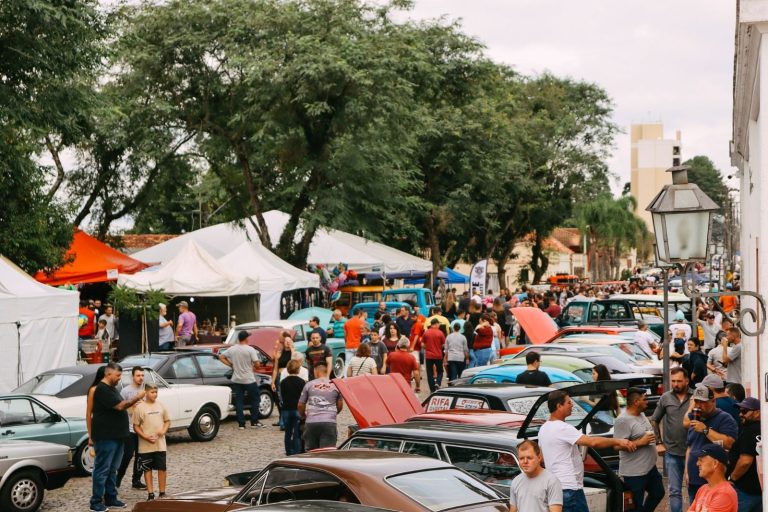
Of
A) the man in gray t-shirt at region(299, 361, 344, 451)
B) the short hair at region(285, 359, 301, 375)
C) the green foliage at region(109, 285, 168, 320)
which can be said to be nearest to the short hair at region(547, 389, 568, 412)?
the man in gray t-shirt at region(299, 361, 344, 451)

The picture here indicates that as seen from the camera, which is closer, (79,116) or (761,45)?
(761,45)

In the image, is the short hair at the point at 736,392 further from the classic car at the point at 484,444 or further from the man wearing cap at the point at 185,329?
the man wearing cap at the point at 185,329

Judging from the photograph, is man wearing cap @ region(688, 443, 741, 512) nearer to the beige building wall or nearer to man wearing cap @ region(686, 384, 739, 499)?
man wearing cap @ region(686, 384, 739, 499)

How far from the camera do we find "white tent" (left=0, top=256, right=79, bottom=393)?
20.7 meters

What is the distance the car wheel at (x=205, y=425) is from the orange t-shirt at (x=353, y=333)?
6726mm

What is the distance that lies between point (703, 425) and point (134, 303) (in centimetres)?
1948

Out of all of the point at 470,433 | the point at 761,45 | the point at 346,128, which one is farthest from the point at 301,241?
the point at 761,45

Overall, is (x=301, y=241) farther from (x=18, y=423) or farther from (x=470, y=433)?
(x=470, y=433)

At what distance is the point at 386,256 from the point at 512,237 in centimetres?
2359

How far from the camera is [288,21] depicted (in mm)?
35625

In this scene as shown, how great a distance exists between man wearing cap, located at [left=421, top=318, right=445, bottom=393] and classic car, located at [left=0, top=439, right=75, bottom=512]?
10560mm

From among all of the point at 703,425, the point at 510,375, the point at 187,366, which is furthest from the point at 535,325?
the point at 703,425

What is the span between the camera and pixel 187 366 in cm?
1914

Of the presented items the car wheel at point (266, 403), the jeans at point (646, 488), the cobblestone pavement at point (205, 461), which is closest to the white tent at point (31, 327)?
the cobblestone pavement at point (205, 461)
